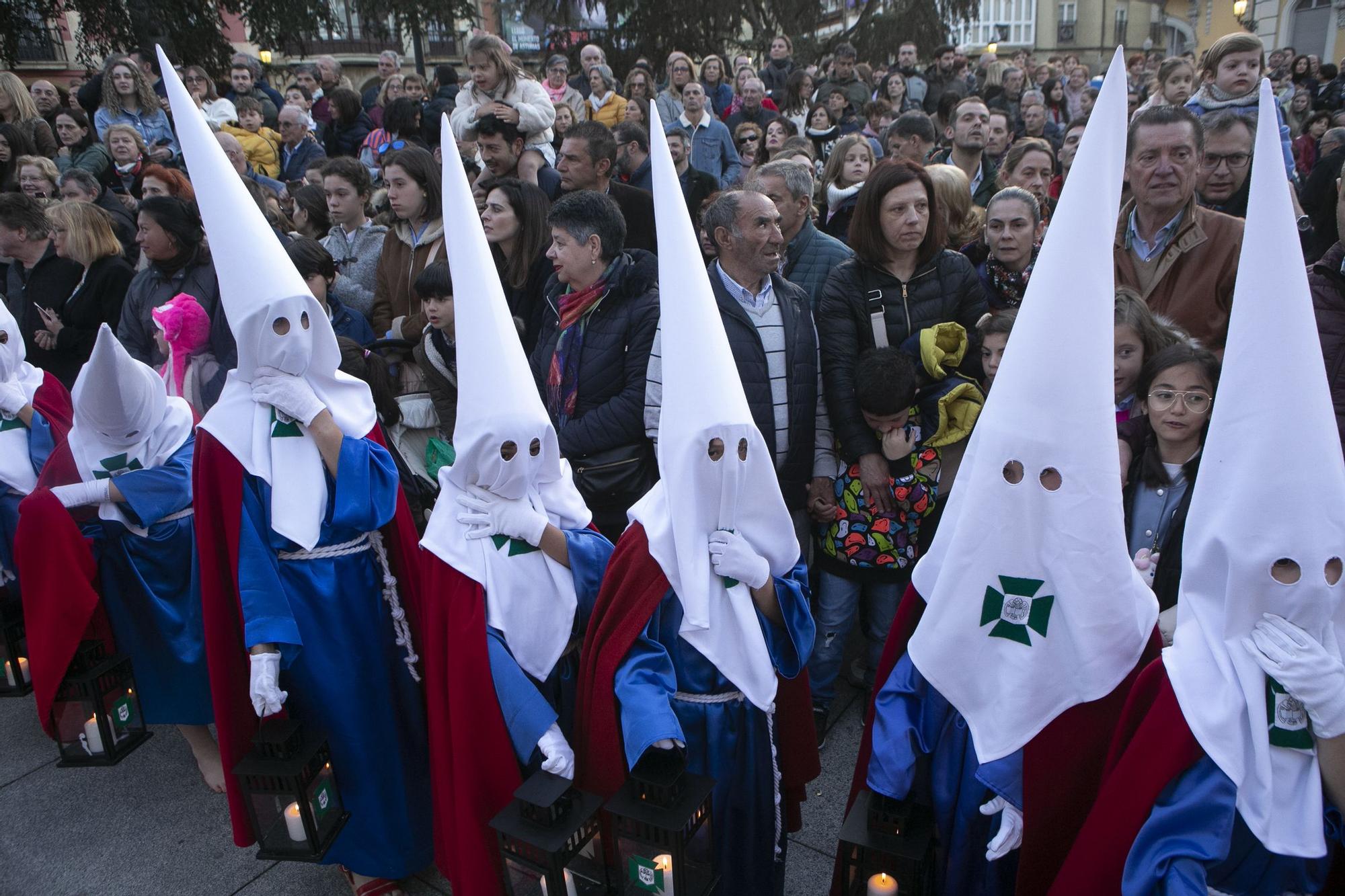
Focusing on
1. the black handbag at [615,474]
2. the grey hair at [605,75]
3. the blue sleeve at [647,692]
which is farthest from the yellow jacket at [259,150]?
the blue sleeve at [647,692]

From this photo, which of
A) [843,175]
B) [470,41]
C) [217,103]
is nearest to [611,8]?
[217,103]

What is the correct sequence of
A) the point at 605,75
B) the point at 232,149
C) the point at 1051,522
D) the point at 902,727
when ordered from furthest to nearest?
the point at 605,75, the point at 232,149, the point at 902,727, the point at 1051,522

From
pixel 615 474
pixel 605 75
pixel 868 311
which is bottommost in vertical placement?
pixel 615 474

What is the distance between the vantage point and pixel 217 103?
830cm

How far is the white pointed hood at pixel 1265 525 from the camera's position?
1.71m

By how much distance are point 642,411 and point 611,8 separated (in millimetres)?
15830

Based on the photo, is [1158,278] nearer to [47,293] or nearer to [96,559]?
[96,559]

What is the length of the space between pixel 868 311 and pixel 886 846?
2.16 meters

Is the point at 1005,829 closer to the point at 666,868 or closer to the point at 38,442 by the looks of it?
the point at 666,868

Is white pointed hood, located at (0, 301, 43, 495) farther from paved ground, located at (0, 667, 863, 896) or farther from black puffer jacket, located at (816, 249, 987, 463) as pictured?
black puffer jacket, located at (816, 249, 987, 463)

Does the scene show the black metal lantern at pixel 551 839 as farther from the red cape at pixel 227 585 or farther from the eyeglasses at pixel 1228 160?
the eyeglasses at pixel 1228 160

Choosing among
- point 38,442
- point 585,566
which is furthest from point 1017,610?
point 38,442

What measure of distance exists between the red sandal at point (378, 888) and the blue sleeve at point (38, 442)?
7.48 ft

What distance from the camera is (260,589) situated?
2.61 m
